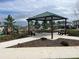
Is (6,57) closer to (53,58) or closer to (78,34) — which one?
(53,58)

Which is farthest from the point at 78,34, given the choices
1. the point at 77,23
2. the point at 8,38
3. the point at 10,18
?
the point at 77,23

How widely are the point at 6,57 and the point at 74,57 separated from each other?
3706mm

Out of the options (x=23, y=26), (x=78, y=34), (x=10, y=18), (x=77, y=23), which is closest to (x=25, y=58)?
(x=78, y=34)

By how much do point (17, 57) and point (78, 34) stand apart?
2105cm

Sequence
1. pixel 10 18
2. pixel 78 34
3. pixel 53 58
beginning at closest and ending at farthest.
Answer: pixel 53 58, pixel 78 34, pixel 10 18

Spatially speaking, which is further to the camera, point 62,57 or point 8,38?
point 8,38

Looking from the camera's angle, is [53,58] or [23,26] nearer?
[53,58]

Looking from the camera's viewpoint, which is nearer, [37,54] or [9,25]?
[37,54]

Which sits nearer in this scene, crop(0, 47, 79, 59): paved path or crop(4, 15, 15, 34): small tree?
crop(0, 47, 79, 59): paved path

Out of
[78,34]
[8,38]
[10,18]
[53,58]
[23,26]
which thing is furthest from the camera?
[23,26]

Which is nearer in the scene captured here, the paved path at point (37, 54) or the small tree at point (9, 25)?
the paved path at point (37, 54)

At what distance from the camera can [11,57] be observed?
11773 millimetres

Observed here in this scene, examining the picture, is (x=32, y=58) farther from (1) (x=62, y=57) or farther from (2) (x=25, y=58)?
(1) (x=62, y=57)

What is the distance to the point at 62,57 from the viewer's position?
11.6m
